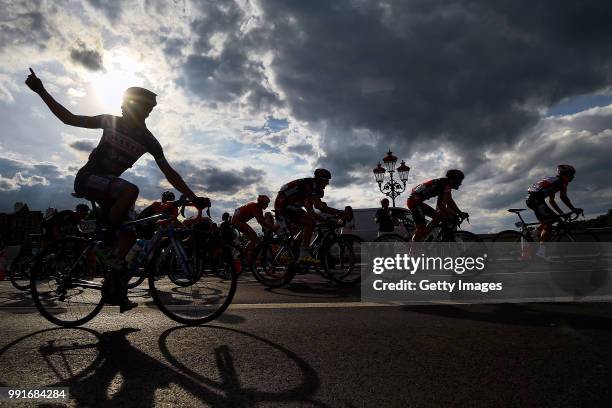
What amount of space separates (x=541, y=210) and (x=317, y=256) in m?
6.02

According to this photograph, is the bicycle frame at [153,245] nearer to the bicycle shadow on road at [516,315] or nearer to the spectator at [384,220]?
the bicycle shadow on road at [516,315]

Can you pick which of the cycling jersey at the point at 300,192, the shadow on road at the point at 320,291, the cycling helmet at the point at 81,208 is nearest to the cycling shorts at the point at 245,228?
the cycling jersey at the point at 300,192

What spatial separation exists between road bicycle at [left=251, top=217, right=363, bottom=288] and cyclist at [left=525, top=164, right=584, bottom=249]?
16.4 feet

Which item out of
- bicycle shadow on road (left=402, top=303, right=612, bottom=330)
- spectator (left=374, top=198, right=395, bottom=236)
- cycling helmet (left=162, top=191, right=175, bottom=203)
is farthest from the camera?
spectator (left=374, top=198, right=395, bottom=236)

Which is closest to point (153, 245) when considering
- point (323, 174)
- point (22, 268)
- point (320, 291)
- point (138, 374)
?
point (138, 374)

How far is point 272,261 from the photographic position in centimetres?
694

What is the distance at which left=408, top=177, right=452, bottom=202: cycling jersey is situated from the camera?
25.6 ft

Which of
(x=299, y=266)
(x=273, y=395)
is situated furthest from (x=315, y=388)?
(x=299, y=266)

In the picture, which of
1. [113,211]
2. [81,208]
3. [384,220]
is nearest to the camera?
[113,211]

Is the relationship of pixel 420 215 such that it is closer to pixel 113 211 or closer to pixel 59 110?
pixel 113 211

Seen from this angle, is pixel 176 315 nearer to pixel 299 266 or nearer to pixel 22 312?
pixel 22 312

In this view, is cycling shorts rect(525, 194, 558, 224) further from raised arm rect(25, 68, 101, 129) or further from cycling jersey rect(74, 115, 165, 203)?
raised arm rect(25, 68, 101, 129)

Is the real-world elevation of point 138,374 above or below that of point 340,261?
below

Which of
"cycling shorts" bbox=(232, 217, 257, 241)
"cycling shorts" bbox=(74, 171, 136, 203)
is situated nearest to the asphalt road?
"cycling shorts" bbox=(74, 171, 136, 203)
